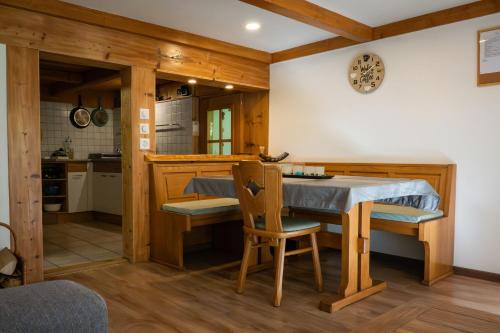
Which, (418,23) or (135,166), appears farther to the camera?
(135,166)

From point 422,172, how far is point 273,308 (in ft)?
6.27

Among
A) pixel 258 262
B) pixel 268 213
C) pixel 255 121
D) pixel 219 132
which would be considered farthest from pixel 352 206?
pixel 219 132

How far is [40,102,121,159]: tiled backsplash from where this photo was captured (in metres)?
6.64

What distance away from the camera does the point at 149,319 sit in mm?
2447

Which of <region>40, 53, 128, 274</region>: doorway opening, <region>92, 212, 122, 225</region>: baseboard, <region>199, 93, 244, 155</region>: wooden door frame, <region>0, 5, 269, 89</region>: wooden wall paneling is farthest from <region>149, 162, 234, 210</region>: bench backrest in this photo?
<region>92, 212, 122, 225</region>: baseboard

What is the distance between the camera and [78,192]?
6191 millimetres

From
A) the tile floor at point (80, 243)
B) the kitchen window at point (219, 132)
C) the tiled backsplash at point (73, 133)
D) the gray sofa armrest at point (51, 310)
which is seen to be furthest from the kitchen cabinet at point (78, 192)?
the gray sofa armrest at point (51, 310)

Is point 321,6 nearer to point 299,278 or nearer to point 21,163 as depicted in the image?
point 299,278

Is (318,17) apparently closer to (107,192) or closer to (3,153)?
(3,153)

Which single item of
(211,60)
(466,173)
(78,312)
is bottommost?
(78,312)

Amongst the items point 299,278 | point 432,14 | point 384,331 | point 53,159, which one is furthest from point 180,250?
point 53,159

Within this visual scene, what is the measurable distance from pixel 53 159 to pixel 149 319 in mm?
4377

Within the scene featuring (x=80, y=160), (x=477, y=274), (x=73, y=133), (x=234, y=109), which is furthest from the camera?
(x=73, y=133)

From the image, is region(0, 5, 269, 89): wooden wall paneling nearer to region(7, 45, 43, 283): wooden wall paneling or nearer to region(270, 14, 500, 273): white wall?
region(7, 45, 43, 283): wooden wall paneling
